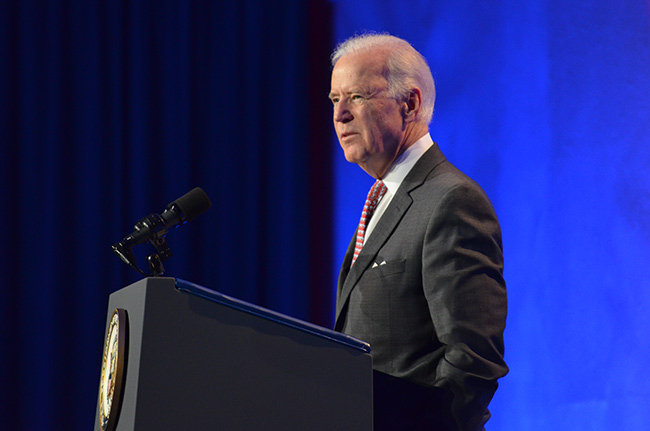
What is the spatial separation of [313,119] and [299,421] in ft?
9.30

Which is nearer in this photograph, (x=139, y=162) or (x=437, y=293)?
(x=437, y=293)

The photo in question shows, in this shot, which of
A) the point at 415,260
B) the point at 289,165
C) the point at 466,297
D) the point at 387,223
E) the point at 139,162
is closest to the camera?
the point at 466,297

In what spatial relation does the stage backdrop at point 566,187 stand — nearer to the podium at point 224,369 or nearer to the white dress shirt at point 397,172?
the white dress shirt at point 397,172

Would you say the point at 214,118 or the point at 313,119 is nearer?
the point at 214,118

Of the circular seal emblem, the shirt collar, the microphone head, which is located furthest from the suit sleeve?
the circular seal emblem

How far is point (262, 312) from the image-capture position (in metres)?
1.06

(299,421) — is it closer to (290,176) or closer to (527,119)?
(527,119)

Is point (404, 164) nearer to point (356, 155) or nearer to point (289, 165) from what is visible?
point (356, 155)

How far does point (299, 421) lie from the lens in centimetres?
107

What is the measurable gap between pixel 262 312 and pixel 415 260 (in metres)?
0.52

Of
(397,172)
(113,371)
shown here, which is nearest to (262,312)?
(113,371)

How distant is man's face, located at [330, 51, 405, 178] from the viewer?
175 cm

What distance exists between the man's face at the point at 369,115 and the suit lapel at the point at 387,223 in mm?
118

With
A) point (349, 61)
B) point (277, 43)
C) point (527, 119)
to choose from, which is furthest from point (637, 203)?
point (277, 43)
